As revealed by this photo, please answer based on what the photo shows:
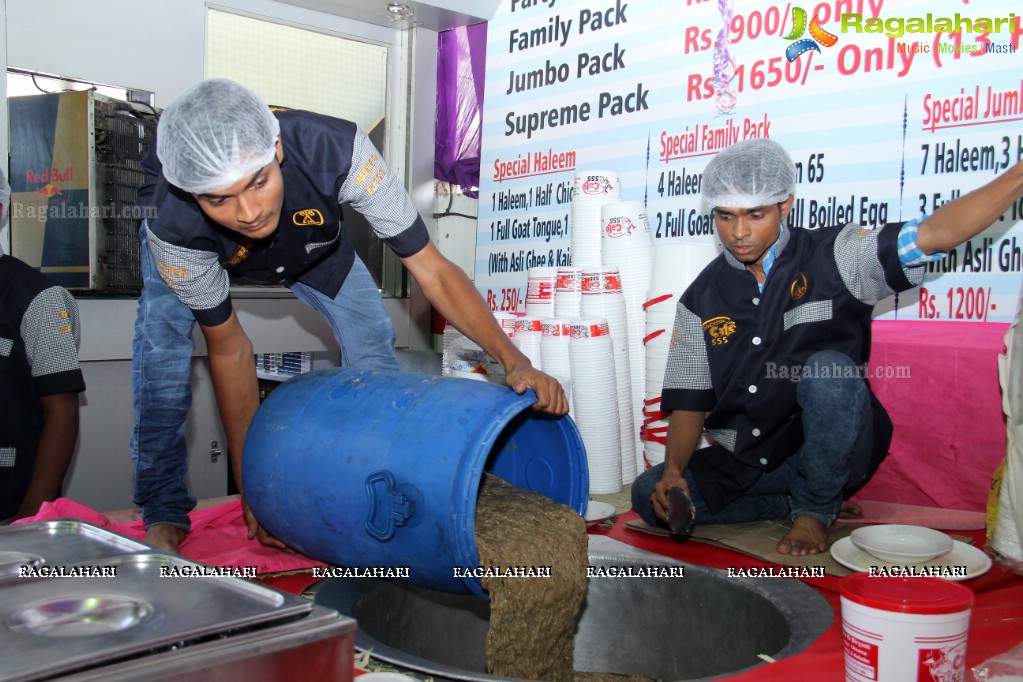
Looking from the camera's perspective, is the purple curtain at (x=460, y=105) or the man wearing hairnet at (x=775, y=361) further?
the purple curtain at (x=460, y=105)

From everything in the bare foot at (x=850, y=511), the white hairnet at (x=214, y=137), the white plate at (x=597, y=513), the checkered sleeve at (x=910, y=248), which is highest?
the white hairnet at (x=214, y=137)

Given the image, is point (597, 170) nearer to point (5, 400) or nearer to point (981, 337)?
point (981, 337)

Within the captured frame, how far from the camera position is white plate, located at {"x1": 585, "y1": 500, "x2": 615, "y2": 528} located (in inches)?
108

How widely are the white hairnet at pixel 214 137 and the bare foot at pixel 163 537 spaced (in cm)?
101

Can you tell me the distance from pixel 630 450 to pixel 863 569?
145cm

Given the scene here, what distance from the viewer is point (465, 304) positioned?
2.26 m

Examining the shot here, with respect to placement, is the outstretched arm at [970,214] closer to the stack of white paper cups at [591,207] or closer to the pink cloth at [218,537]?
the stack of white paper cups at [591,207]

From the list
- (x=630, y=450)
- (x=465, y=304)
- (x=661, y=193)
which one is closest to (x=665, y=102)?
(x=661, y=193)

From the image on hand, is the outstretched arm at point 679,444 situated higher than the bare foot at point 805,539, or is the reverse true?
the outstretched arm at point 679,444

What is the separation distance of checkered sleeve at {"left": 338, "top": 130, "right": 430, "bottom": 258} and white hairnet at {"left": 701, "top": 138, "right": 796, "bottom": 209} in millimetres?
901

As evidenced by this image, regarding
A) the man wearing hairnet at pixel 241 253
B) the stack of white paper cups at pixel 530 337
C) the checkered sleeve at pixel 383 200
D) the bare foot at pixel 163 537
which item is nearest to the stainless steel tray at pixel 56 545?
the man wearing hairnet at pixel 241 253

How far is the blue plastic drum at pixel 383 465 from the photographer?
1806 millimetres

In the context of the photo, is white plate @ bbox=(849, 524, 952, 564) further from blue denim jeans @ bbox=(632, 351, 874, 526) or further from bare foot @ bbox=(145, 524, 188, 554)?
bare foot @ bbox=(145, 524, 188, 554)

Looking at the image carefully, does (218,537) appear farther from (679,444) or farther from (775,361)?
(775,361)
